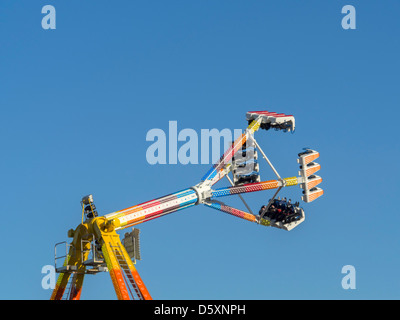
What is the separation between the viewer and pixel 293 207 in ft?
238

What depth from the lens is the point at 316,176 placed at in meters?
73.2

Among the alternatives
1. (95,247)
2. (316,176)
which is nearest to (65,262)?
(95,247)

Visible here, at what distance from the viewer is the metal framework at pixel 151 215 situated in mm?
57438

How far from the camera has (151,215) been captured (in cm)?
6216

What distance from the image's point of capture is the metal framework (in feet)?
188

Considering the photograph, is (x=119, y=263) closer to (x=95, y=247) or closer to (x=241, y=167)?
(x=95, y=247)
